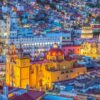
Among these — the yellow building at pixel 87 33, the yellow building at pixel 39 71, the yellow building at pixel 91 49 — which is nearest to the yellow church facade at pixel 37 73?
the yellow building at pixel 39 71

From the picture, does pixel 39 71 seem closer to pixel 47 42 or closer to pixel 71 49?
pixel 71 49

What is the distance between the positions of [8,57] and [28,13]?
79.1ft

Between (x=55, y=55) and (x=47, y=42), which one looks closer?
(x=55, y=55)

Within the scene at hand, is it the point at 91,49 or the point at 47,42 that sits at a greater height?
the point at 91,49

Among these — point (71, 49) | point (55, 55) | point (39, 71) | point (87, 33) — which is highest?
point (55, 55)

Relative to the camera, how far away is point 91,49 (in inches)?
1004

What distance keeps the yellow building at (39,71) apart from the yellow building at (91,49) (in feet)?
16.7

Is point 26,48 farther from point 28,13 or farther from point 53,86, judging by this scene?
point 28,13

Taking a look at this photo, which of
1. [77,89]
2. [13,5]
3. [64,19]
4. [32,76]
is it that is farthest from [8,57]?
[13,5]

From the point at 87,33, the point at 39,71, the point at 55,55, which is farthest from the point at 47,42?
the point at 39,71

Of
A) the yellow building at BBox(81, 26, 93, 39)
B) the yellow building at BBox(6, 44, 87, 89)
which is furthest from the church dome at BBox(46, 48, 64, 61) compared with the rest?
the yellow building at BBox(81, 26, 93, 39)

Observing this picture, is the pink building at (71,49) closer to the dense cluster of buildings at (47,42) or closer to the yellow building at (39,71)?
the dense cluster of buildings at (47,42)

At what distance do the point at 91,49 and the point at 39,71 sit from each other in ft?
23.7

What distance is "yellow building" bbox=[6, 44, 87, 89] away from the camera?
18.1 metres
